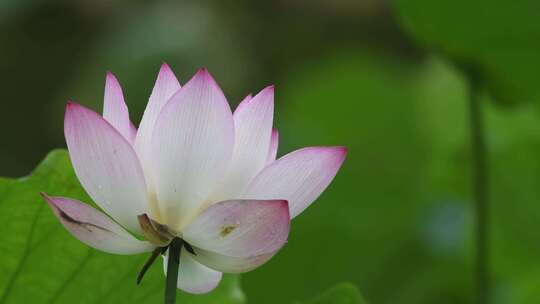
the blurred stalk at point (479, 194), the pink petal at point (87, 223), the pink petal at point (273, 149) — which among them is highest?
the pink petal at point (273, 149)

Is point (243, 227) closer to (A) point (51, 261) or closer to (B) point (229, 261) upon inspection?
(B) point (229, 261)

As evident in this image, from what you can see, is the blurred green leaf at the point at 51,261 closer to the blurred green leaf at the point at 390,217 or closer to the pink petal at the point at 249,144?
the pink petal at the point at 249,144

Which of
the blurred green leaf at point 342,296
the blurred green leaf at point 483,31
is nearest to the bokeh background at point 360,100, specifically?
the blurred green leaf at point 483,31

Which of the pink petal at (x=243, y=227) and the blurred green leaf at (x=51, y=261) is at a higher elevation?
the pink petal at (x=243, y=227)

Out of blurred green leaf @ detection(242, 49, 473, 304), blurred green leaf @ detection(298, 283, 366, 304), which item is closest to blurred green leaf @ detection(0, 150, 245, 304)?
blurred green leaf @ detection(298, 283, 366, 304)

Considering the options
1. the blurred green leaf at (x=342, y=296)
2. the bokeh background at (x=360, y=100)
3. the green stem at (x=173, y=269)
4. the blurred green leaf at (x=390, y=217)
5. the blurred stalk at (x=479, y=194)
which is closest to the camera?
the green stem at (x=173, y=269)

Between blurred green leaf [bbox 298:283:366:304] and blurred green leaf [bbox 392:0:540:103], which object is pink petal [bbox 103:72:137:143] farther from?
blurred green leaf [bbox 392:0:540:103]

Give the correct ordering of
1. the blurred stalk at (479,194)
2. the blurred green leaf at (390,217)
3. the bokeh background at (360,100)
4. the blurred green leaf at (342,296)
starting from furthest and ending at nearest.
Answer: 1. the blurred green leaf at (390,217)
2. the bokeh background at (360,100)
3. the blurred stalk at (479,194)
4. the blurred green leaf at (342,296)
